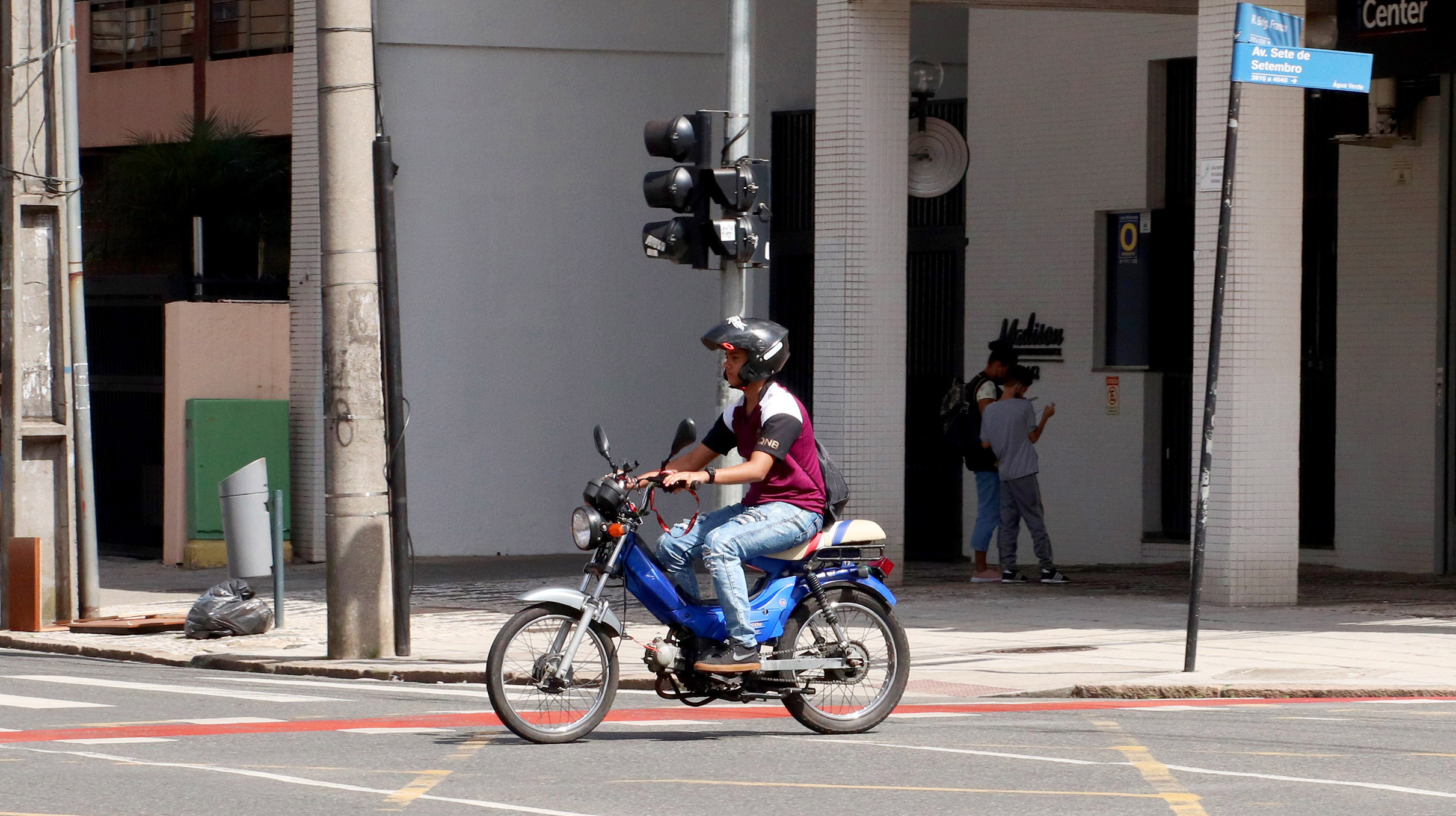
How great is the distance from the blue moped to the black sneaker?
52 mm

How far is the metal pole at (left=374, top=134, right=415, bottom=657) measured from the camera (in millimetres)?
13234

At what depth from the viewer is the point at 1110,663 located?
12.4 m

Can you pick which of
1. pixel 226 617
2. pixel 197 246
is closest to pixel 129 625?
pixel 226 617

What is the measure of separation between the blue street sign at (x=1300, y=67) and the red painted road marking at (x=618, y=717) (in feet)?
10.9

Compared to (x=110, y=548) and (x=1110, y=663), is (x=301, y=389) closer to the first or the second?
(x=110, y=548)

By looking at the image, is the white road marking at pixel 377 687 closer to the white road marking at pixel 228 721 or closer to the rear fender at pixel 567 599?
the white road marking at pixel 228 721

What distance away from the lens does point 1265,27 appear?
1168 centimetres

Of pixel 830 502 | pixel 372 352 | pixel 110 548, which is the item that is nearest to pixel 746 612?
pixel 830 502

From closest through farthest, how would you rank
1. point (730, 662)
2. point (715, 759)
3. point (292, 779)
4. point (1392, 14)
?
1. point (292, 779)
2. point (715, 759)
3. point (730, 662)
4. point (1392, 14)

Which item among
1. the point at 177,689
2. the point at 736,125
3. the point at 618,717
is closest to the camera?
the point at 618,717

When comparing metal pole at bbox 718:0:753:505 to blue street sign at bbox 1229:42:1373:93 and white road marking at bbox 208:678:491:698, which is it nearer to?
white road marking at bbox 208:678:491:698

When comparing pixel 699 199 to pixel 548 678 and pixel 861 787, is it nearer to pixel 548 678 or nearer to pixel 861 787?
pixel 548 678

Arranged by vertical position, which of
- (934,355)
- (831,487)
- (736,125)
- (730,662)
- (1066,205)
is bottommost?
(730,662)

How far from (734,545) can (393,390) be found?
4789mm
